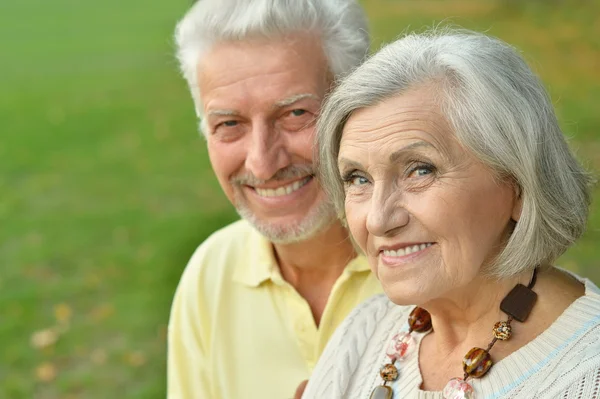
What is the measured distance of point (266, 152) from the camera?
325 centimetres

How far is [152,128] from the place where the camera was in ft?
31.2

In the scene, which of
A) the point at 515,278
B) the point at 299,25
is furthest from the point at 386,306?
the point at 299,25

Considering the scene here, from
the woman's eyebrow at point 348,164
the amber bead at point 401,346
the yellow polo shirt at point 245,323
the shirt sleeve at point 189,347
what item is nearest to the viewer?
the woman's eyebrow at point 348,164

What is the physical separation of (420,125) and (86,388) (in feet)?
13.0

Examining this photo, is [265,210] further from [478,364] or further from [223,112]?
[478,364]

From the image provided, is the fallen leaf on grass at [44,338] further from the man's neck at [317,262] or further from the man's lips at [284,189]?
the man's lips at [284,189]

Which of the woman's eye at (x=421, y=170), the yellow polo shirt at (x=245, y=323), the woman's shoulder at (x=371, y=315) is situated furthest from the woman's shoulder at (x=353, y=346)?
the woman's eye at (x=421, y=170)

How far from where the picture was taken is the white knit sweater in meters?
2.25

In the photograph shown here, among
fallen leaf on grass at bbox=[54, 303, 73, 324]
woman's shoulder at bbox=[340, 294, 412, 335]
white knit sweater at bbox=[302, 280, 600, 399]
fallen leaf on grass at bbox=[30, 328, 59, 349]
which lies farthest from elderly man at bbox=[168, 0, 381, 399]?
fallen leaf on grass at bbox=[54, 303, 73, 324]

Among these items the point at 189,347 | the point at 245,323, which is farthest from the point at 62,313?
the point at 245,323

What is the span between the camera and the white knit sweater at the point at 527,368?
225 cm

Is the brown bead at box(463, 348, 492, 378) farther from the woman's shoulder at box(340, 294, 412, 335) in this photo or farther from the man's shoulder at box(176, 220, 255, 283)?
the man's shoulder at box(176, 220, 255, 283)

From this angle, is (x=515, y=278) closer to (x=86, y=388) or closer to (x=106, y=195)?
(x=86, y=388)

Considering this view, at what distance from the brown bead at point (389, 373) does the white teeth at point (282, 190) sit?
87cm
